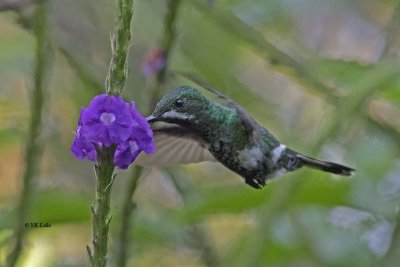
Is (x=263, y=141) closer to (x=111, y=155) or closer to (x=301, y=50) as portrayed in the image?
(x=111, y=155)

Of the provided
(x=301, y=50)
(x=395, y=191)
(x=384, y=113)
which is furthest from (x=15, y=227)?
(x=384, y=113)

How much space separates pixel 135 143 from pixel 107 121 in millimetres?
86

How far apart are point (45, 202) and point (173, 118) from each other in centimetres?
73

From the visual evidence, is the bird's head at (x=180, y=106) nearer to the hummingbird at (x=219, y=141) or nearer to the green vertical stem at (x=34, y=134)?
the hummingbird at (x=219, y=141)

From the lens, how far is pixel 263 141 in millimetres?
1604

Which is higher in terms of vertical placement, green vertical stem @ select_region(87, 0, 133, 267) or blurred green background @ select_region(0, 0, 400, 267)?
green vertical stem @ select_region(87, 0, 133, 267)

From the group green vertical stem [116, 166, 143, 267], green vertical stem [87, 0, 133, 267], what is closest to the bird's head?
green vertical stem [87, 0, 133, 267]

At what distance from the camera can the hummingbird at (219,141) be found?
135 centimetres

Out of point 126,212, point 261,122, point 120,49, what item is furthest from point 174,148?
point 261,122

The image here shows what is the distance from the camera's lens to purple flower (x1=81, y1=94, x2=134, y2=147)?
3.72 feet

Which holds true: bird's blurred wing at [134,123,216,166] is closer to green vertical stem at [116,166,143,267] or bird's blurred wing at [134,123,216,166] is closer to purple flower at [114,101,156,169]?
green vertical stem at [116,166,143,267]

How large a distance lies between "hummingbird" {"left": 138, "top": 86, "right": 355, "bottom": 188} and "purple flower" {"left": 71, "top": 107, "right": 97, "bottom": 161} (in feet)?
0.39

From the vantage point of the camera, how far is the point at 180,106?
132cm

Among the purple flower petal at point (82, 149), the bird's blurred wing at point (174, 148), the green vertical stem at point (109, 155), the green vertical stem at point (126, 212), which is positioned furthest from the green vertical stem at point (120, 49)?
the green vertical stem at point (126, 212)
